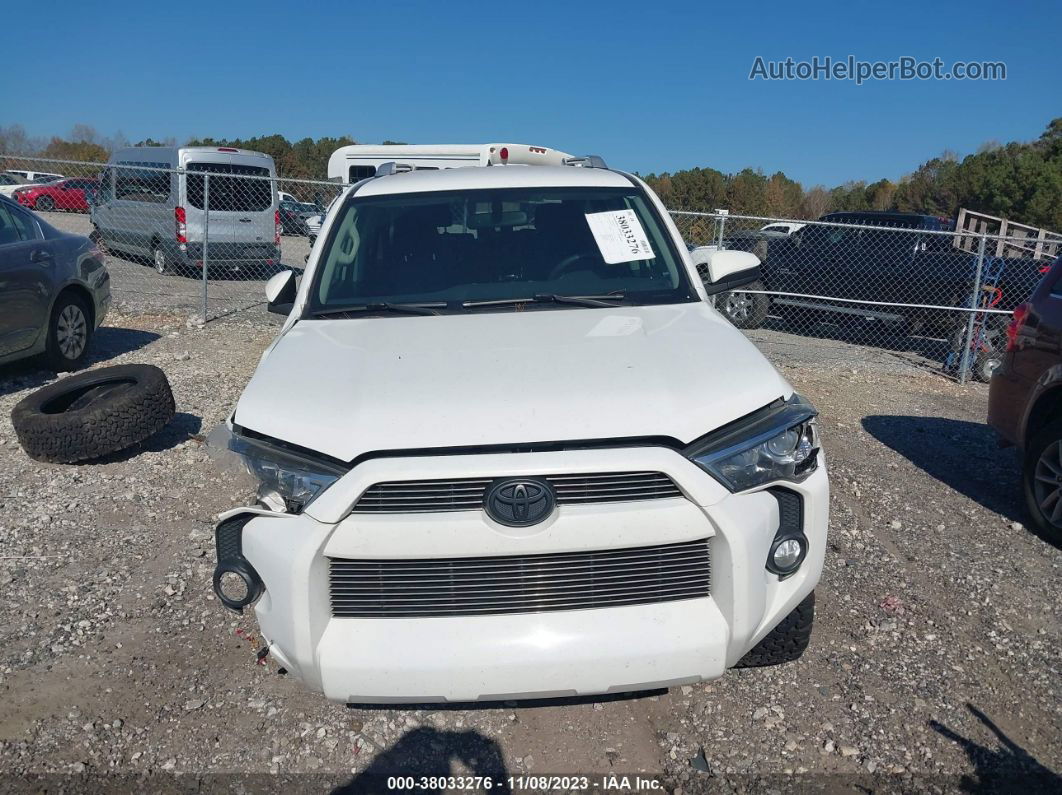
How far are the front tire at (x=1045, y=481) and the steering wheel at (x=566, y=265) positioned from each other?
9.54 feet

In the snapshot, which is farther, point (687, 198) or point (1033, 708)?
point (687, 198)

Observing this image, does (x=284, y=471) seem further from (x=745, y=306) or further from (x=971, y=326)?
(x=745, y=306)

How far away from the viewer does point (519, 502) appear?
2428 millimetres

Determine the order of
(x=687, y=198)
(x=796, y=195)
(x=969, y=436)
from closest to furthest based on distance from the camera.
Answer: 1. (x=969, y=436)
2. (x=687, y=198)
3. (x=796, y=195)

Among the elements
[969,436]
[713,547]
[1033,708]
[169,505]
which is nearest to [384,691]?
[713,547]

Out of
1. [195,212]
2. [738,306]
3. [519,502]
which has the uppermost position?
[195,212]

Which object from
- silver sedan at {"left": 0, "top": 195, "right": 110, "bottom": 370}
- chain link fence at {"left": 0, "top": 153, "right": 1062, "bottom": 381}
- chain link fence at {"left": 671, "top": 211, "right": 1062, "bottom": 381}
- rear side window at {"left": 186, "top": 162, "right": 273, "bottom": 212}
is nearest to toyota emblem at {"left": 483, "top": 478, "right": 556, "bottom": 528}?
chain link fence at {"left": 0, "top": 153, "right": 1062, "bottom": 381}

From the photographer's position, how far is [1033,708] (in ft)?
10.6

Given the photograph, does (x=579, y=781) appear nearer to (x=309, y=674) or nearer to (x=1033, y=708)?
(x=309, y=674)

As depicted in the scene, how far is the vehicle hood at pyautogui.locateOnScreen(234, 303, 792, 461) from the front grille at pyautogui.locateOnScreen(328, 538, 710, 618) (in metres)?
0.33

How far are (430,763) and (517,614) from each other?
762 millimetres

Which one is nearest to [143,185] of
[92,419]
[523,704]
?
[92,419]

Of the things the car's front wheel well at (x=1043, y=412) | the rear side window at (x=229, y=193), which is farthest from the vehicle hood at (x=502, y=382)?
the rear side window at (x=229, y=193)

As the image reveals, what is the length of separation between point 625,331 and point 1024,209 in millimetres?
33331
